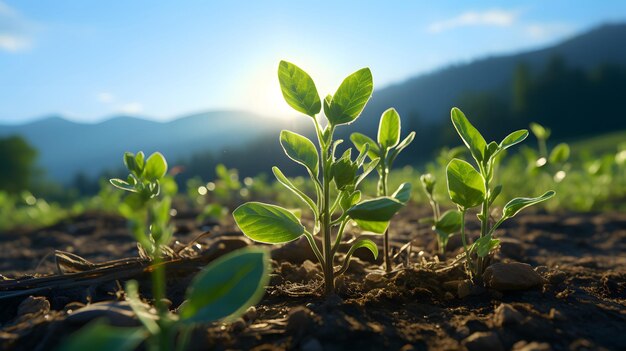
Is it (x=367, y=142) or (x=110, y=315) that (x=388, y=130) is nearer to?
(x=367, y=142)

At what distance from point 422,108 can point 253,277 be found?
269 feet

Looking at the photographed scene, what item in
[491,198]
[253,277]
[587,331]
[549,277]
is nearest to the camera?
[253,277]

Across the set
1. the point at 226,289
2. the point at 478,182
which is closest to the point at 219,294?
the point at 226,289

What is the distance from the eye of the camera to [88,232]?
14.8 feet

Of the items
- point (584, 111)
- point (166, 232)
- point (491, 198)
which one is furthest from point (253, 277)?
point (584, 111)

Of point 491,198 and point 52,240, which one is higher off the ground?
point 491,198

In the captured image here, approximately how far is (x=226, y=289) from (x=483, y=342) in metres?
0.53

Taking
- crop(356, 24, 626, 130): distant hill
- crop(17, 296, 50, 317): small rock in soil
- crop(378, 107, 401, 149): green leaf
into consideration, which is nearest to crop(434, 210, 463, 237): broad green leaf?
crop(378, 107, 401, 149): green leaf

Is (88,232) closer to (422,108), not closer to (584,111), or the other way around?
(584,111)

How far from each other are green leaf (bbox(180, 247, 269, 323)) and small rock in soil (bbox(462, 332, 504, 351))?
18.1 inches

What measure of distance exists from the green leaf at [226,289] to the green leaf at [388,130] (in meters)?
0.76

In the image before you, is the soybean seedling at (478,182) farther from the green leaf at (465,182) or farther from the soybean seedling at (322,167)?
the soybean seedling at (322,167)

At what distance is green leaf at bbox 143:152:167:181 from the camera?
1334mm

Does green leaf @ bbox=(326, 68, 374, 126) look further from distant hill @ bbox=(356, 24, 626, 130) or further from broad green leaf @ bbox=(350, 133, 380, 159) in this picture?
distant hill @ bbox=(356, 24, 626, 130)
